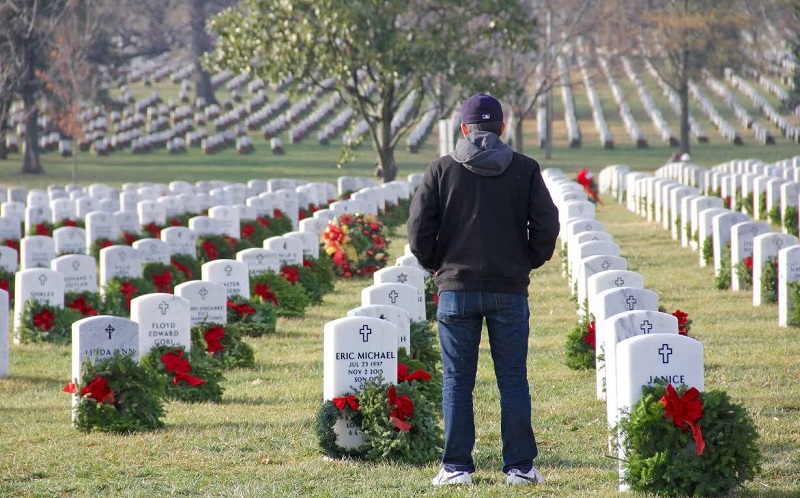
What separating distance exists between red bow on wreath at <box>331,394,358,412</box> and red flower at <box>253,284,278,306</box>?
7261mm

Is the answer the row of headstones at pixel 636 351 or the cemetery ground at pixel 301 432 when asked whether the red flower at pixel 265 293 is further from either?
the row of headstones at pixel 636 351

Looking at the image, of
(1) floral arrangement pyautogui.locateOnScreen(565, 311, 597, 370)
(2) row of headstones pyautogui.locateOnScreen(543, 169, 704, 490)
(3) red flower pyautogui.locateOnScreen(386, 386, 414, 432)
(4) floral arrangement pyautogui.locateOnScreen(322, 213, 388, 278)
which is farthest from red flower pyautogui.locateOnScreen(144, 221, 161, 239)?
(3) red flower pyautogui.locateOnScreen(386, 386, 414, 432)

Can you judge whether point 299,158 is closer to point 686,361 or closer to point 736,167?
point 736,167

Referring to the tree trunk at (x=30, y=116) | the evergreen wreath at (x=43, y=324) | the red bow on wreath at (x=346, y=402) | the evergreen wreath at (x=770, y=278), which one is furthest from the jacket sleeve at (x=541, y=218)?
the tree trunk at (x=30, y=116)

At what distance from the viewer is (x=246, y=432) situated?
9328mm

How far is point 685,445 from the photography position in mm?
7129

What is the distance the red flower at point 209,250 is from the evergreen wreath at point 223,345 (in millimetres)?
Result: 6860

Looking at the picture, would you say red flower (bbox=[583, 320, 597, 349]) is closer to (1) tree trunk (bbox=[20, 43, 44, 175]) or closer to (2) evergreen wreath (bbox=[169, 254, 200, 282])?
(2) evergreen wreath (bbox=[169, 254, 200, 282])

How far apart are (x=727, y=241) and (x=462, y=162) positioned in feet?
37.8

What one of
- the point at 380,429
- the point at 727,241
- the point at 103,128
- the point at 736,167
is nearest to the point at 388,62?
the point at 736,167

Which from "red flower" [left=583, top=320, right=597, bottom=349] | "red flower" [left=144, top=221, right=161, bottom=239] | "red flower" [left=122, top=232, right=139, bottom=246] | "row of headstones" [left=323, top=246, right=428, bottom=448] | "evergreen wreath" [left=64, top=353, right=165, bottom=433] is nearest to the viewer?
"row of headstones" [left=323, top=246, right=428, bottom=448]

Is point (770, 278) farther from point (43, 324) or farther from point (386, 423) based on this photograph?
point (386, 423)

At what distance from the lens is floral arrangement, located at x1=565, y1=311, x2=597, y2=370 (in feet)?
38.1

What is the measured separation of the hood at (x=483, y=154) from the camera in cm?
691
